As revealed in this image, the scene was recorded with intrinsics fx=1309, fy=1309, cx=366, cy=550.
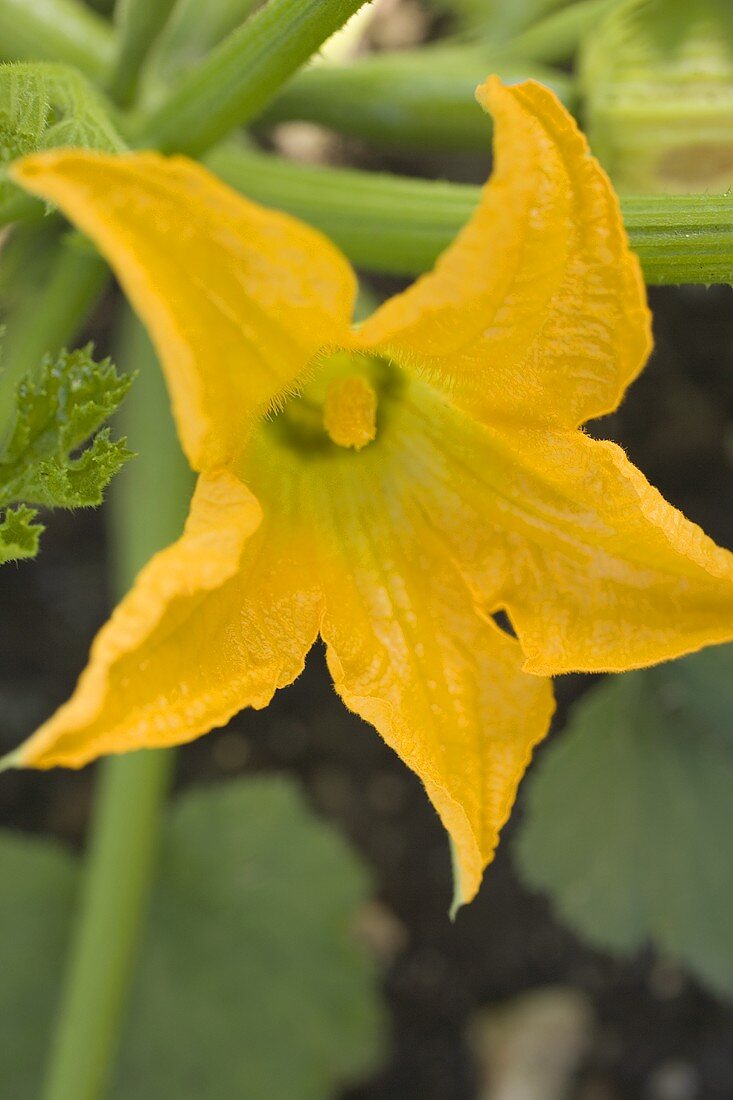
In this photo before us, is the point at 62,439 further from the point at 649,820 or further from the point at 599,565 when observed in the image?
the point at 649,820

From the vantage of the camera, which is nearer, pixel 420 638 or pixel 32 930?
pixel 420 638

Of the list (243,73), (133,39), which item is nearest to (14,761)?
(243,73)

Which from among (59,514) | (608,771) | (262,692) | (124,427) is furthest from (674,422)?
(262,692)

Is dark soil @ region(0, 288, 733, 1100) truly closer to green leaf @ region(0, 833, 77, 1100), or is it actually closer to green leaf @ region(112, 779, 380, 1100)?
green leaf @ region(112, 779, 380, 1100)

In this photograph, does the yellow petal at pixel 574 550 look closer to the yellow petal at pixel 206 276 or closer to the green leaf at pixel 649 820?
the yellow petal at pixel 206 276

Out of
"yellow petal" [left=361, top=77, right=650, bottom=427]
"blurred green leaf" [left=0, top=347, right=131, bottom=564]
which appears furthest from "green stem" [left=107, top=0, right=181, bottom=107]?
"yellow petal" [left=361, top=77, right=650, bottom=427]
